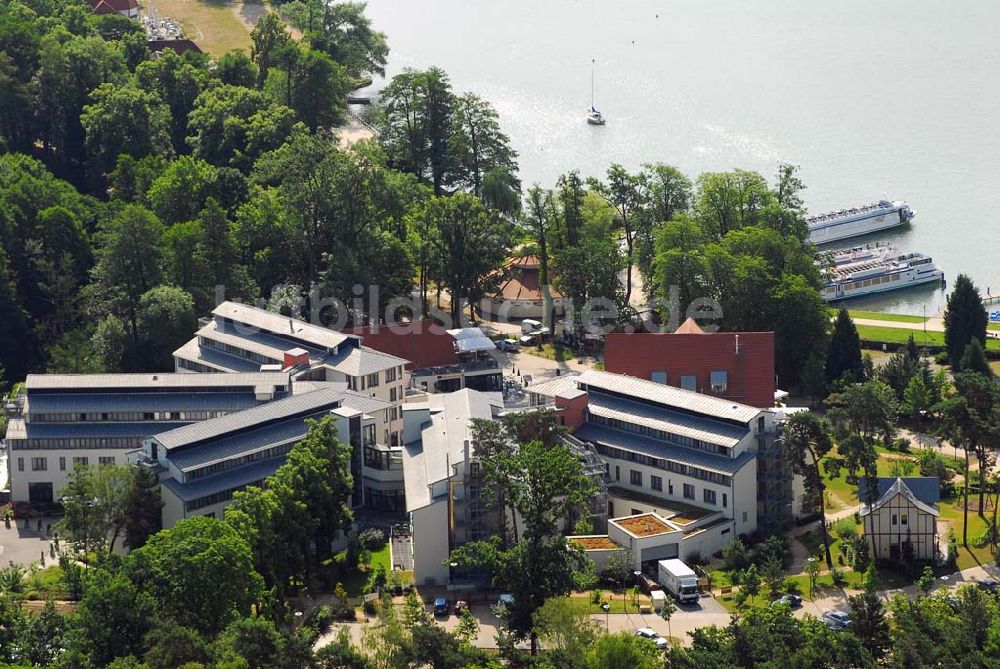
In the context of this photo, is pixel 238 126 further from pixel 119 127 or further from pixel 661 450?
pixel 661 450

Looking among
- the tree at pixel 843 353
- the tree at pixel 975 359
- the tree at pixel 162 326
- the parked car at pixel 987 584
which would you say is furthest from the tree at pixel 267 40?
the parked car at pixel 987 584

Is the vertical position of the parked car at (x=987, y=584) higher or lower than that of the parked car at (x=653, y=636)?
higher

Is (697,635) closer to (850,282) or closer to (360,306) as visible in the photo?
(360,306)

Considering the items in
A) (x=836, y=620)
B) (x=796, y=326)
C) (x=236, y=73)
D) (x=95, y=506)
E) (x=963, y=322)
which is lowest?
(x=836, y=620)

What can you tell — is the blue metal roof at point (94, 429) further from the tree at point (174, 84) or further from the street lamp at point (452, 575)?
the tree at point (174, 84)

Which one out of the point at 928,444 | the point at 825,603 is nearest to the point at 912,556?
the point at 825,603

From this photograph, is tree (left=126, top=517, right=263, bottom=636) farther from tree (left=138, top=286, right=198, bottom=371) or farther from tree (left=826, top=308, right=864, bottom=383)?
tree (left=826, top=308, right=864, bottom=383)

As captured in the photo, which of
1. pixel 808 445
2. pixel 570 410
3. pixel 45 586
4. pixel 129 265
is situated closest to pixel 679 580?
pixel 808 445
